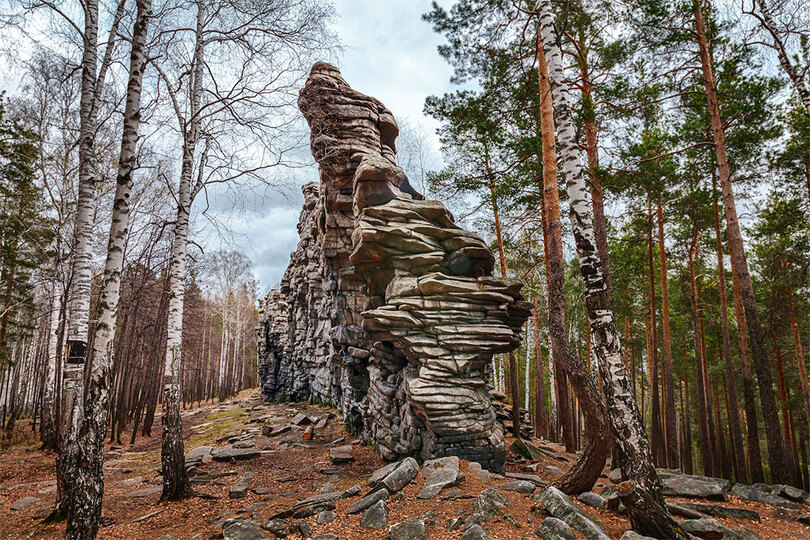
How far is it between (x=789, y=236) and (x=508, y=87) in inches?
510

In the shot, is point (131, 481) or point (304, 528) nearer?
point (304, 528)

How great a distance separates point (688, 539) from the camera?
4.74 meters

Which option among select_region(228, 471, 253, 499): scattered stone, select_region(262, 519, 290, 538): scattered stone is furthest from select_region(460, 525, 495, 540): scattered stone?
select_region(228, 471, 253, 499): scattered stone

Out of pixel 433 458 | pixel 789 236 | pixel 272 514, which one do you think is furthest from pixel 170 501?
pixel 789 236

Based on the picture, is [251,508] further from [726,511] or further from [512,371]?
[512,371]

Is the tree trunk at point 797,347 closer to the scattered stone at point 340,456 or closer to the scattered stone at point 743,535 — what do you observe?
the scattered stone at point 743,535

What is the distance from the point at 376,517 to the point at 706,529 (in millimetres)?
4857

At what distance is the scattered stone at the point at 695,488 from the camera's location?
7.02 metres

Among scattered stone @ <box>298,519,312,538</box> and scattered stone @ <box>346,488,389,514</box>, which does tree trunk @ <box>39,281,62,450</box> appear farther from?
scattered stone @ <box>346,488,389,514</box>

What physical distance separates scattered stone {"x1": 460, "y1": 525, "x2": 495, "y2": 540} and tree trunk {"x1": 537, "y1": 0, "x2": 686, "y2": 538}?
2.12 metres

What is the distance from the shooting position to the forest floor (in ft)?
19.1

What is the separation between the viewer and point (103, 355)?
207 inches

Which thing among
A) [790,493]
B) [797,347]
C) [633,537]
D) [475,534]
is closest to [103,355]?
[475,534]

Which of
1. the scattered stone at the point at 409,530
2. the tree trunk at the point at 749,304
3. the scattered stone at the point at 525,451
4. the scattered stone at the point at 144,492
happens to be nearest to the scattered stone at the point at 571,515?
the scattered stone at the point at 409,530
